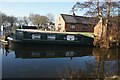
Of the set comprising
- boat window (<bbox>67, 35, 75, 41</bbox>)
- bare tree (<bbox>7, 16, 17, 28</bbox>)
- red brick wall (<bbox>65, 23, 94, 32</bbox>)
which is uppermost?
bare tree (<bbox>7, 16, 17, 28</bbox>)

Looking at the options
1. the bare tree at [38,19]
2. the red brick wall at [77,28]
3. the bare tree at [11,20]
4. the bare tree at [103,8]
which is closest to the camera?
the bare tree at [103,8]

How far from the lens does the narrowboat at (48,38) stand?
17.7 m

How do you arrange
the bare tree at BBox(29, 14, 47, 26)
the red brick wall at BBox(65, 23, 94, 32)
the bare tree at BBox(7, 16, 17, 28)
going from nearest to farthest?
1. the red brick wall at BBox(65, 23, 94, 32)
2. the bare tree at BBox(29, 14, 47, 26)
3. the bare tree at BBox(7, 16, 17, 28)

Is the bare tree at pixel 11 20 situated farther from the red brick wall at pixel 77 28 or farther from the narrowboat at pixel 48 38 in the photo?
the narrowboat at pixel 48 38

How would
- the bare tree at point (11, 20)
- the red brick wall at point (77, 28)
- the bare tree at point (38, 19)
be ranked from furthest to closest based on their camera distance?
the bare tree at point (11, 20), the bare tree at point (38, 19), the red brick wall at point (77, 28)

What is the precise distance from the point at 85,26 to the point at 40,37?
10.2 meters

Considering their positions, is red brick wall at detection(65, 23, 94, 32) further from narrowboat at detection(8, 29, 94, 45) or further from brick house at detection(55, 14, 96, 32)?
narrowboat at detection(8, 29, 94, 45)

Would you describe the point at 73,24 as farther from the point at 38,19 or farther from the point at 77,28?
the point at 38,19

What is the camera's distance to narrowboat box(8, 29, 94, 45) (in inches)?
695

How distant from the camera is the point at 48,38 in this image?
59.5 ft

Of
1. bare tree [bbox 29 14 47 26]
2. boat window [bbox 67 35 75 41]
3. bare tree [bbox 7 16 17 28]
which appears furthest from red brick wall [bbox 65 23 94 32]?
bare tree [bbox 7 16 17 28]

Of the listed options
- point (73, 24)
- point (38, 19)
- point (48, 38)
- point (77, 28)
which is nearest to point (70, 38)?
point (48, 38)

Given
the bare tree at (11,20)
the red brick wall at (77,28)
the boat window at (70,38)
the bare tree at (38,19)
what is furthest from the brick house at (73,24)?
the bare tree at (11,20)

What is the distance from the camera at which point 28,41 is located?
17.5m
